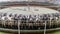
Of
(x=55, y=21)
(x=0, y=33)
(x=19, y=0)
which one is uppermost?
(x=19, y=0)

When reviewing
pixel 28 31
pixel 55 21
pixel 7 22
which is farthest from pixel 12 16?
pixel 55 21

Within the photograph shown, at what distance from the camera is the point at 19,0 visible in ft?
8.55

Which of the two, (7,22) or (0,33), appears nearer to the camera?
(7,22)

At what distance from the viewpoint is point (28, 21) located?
133 cm

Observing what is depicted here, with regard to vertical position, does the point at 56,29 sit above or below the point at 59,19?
below

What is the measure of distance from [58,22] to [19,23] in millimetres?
420

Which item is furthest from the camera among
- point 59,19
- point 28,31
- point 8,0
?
point 8,0

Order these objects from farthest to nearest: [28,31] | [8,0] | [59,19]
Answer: [8,0]
[59,19]
[28,31]

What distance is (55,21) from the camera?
139 cm

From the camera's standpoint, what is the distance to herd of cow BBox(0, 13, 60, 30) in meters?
1.33

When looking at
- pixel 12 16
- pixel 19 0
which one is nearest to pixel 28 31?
pixel 12 16

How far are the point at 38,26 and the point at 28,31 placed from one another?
113 millimetres

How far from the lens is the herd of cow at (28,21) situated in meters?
1.33

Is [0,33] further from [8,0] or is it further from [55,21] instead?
[8,0]
